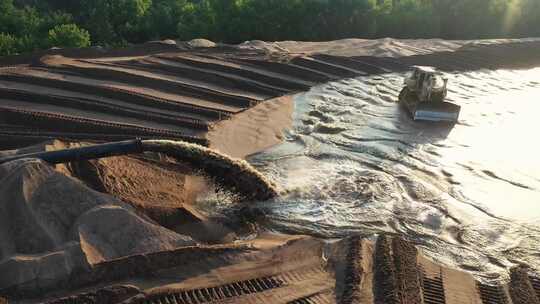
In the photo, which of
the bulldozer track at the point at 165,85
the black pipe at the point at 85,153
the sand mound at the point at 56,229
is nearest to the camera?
the sand mound at the point at 56,229

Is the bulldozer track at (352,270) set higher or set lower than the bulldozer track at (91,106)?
lower

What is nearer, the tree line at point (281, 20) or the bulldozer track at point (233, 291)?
the bulldozer track at point (233, 291)

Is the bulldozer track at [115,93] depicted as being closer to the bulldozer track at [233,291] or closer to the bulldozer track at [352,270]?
the bulldozer track at [352,270]

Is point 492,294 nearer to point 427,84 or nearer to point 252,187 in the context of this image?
point 252,187

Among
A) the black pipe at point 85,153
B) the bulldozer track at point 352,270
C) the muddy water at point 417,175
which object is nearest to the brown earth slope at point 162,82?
the muddy water at point 417,175

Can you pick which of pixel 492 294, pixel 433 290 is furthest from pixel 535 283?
pixel 433 290

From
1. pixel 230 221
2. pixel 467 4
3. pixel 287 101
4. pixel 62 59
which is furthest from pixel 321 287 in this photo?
pixel 467 4

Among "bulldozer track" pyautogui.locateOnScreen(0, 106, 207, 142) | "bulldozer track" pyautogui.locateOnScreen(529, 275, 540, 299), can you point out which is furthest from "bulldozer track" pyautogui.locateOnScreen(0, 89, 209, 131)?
"bulldozer track" pyautogui.locateOnScreen(529, 275, 540, 299)

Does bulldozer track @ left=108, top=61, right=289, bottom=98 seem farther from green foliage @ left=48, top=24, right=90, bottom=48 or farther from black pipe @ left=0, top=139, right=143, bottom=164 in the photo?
black pipe @ left=0, top=139, right=143, bottom=164
